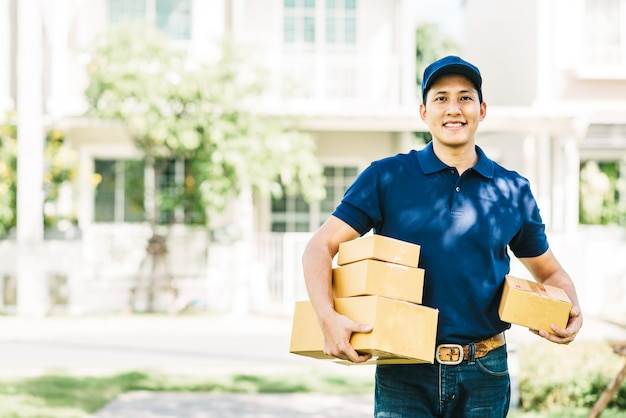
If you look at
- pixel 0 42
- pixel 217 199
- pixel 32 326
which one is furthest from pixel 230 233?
pixel 0 42

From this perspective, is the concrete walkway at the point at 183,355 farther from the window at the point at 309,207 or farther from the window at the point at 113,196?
the window at the point at 309,207

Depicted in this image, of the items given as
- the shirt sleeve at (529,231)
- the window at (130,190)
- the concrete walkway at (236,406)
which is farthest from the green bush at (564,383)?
the window at (130,190)

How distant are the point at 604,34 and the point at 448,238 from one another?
15.3 meters

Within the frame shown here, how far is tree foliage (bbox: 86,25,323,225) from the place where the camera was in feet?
49.2

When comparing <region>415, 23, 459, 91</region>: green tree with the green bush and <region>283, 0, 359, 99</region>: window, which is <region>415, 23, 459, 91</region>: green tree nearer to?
<region>283, 0, 359, 99</region>: window

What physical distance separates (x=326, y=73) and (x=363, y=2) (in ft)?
4.87

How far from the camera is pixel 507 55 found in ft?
64.3

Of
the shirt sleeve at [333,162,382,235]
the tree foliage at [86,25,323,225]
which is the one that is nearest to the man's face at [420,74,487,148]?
the shirt sleeve at [333,162,382,235]

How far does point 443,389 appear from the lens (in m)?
3.39

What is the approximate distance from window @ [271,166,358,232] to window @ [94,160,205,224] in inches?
75.5

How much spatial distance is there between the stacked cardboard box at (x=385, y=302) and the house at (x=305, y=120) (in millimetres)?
12578

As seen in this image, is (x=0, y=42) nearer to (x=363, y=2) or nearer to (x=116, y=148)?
(x=116, y=148)

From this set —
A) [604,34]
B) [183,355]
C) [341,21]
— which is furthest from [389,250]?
[341,21]

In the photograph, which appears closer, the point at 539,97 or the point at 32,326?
the point at 32,326
